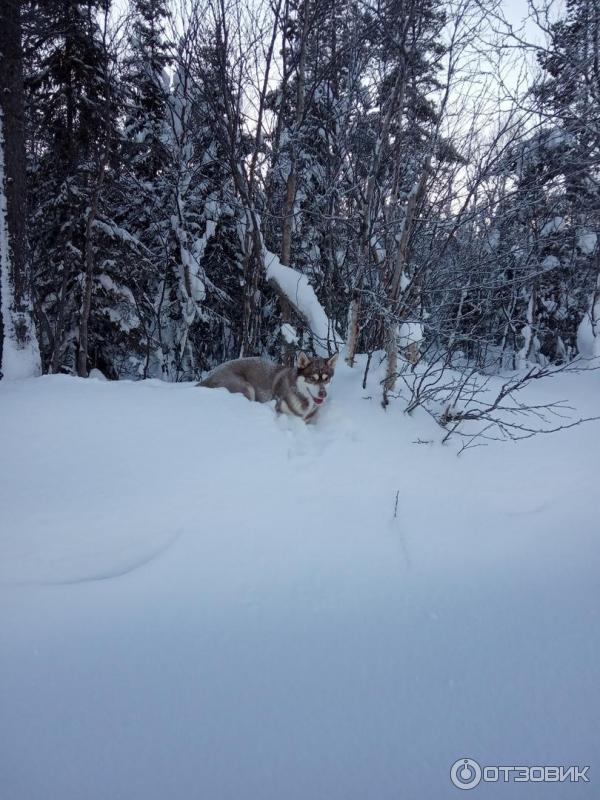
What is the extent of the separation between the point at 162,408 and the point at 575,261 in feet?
59.7

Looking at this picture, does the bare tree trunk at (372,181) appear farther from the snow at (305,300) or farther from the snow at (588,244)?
the snow at (588,244)

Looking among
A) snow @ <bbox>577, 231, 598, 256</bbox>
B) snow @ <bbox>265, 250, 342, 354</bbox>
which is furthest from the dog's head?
snow @ <bbox>577, 231, 598, 256</bbox>

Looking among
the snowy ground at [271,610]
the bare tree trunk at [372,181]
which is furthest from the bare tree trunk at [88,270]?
the bare tree trunk at [372,181]

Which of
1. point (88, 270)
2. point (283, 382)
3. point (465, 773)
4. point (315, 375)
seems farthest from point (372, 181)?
point (88, 270)

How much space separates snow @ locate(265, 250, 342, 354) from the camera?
676cm

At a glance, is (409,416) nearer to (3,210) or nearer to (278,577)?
(278,577)

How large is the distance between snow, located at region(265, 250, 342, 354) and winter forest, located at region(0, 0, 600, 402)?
4 centimetres

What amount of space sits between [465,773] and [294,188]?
10434 millimetres

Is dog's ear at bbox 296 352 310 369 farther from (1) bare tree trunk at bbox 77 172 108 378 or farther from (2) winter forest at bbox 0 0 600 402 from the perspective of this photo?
(1) bare tree trunk at bbox 77 172 108 378

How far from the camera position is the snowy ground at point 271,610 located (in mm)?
1854

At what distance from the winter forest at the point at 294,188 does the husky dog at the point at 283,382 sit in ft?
3.04

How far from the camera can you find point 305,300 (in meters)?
6.88

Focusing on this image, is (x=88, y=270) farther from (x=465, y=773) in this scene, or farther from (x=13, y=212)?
(x=465, y=773)

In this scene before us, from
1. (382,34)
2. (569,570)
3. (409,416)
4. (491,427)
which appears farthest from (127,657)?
(382,34)
